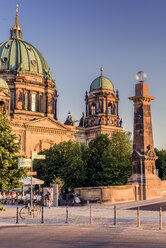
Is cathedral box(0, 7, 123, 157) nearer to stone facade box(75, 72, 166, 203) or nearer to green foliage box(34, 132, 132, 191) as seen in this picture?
green foliage box(34, 132, 132, 191)

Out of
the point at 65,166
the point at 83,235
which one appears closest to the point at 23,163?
the point at 83,235

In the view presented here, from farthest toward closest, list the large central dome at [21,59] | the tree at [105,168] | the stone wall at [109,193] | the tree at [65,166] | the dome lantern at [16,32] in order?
the dome lantern at [16,32]
the large central dome at [21,59]
the tree at [65,166]
the tree at [105,168]
the stone wall at [109,193]

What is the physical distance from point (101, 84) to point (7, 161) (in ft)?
200

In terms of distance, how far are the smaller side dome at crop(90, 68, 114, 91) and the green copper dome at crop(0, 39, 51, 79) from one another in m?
12.2

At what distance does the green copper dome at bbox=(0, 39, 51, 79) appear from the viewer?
3411 inches

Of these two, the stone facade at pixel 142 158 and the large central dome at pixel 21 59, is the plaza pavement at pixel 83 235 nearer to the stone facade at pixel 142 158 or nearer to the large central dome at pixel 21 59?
the stone facade at pixel 142 158

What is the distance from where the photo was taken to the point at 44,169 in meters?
49.1

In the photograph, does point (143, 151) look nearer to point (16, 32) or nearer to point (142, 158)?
point (142, 158)

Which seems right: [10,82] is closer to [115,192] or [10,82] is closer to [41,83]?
[41,83]

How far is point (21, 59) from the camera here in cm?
8838

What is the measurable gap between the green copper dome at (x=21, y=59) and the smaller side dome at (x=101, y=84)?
12.2 meters

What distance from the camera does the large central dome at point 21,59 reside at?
86625 mm

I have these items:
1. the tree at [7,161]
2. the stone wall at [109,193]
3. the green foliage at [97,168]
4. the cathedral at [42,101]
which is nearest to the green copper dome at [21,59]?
the cathedral at [42,101]

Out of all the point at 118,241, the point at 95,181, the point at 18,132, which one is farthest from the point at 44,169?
the point at 118,241
